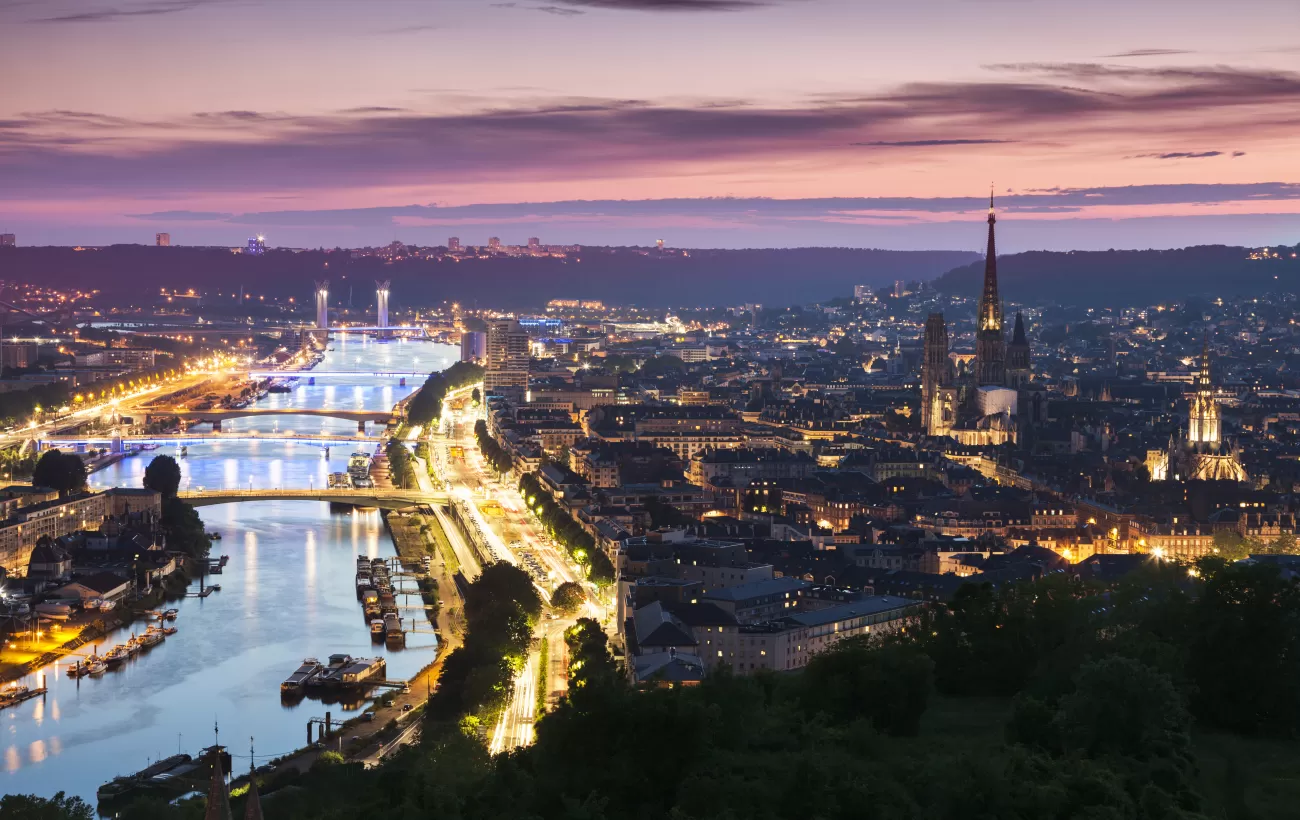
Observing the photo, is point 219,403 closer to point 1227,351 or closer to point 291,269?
point 1227,351

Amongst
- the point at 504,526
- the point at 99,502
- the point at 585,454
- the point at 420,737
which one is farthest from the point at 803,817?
the point at 585,454

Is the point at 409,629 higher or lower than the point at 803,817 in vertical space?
lower

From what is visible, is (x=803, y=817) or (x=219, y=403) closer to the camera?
(x=803, y=817)

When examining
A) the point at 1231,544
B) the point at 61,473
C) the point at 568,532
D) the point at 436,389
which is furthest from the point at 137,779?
the point at 436,389

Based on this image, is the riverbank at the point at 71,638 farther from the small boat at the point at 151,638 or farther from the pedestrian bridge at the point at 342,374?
the pedestrian bridge at the point at 342,374

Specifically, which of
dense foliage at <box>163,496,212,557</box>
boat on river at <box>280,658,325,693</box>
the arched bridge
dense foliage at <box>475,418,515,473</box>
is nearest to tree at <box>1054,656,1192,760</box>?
boat on river at <box>280,658,325,693</box>

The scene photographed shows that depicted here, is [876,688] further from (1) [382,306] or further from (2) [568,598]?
(1) [382,306]

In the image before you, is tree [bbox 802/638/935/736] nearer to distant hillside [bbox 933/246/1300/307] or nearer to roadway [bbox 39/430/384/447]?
roadway [bbox 39/430/384/447]
